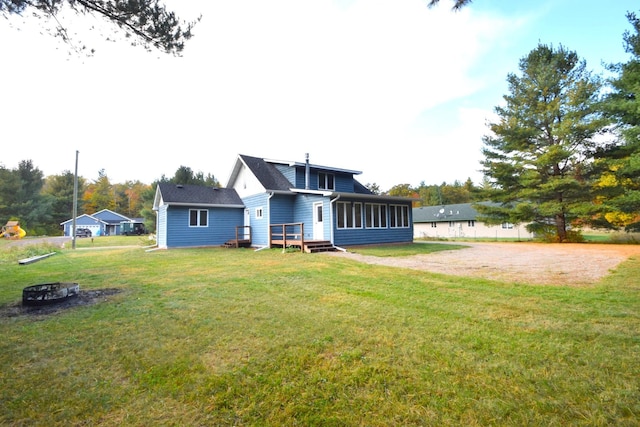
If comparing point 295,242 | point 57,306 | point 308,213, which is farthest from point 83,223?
point 57,306

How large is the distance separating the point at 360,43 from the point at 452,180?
62558mm

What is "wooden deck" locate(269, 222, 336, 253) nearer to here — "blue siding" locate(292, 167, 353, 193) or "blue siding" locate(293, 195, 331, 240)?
"blue siding" locate(293, 195, 331, 240)

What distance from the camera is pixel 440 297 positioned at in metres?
4.54

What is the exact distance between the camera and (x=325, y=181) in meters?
18.1

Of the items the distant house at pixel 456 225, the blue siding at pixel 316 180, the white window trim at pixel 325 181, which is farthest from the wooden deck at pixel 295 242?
the distant house at pixel 456 225

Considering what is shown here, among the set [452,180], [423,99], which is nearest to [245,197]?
[423,99]

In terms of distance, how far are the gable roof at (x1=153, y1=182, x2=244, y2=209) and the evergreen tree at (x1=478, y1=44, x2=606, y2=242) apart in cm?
1775

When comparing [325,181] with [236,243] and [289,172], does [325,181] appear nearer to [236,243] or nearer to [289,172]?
[289,172]

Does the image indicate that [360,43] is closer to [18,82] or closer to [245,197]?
[18,82]

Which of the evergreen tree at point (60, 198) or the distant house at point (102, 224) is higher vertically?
the evergreen tree at point (60, 198)

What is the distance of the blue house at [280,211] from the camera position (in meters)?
14.1

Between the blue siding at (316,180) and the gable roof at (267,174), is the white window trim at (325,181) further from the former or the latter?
the gable roof at (267,174)

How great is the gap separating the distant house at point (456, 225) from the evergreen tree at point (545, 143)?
8.79 m

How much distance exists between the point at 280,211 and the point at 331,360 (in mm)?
13420
